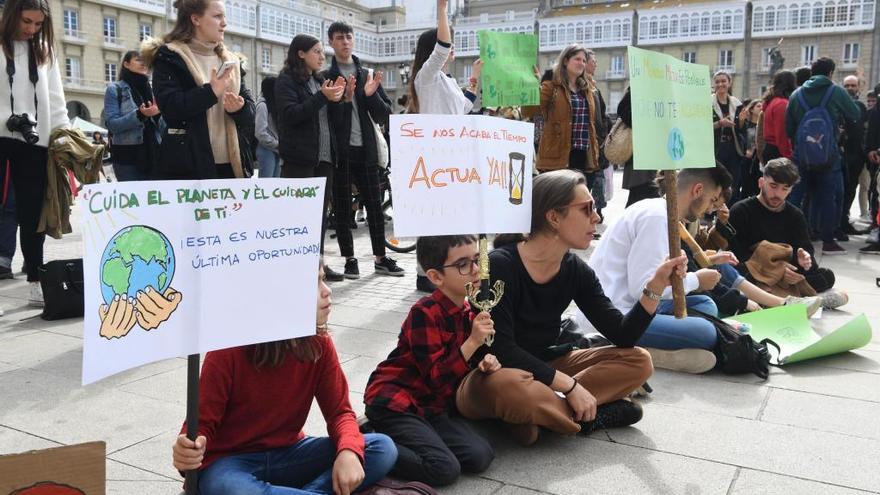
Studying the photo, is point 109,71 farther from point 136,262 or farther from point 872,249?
point 136,262

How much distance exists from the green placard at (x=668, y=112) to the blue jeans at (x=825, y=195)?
195 inches

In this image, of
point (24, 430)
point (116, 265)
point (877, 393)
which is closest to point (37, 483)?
point (116, 265)

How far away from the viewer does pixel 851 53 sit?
61.5m

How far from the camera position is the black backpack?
410 centimetres

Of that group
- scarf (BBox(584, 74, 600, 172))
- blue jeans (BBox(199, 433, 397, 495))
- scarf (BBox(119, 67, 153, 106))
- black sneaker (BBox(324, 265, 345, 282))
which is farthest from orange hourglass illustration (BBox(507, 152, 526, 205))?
scarf (BBox(584, 74, 600, 172))

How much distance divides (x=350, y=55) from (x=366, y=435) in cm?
426

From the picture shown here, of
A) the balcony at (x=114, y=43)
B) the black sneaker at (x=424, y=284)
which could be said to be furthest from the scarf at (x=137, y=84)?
the balcony at (x=114, y=43)

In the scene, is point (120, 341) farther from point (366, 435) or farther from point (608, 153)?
point (608, 153)

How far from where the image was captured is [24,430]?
→ 323cm

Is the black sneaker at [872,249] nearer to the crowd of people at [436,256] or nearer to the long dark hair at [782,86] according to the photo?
the crowd of people at [436,256]

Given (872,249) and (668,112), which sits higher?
(668,112)

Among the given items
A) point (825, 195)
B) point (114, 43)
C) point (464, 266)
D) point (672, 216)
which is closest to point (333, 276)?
point (672, 216)

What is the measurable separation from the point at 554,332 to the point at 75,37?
5514cm

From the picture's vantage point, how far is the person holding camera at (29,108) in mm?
5098
